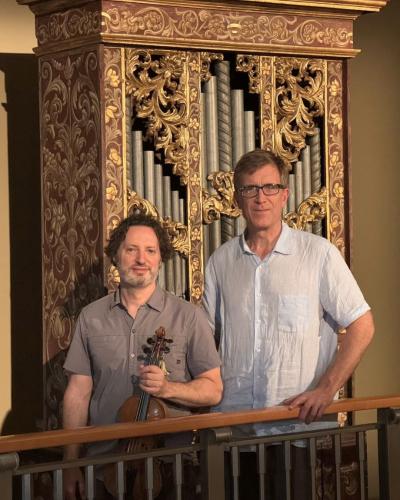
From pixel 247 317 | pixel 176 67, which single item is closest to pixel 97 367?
pixel 247 317

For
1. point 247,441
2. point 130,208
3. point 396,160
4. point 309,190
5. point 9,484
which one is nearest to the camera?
point 9,484

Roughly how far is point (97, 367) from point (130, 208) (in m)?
1.08

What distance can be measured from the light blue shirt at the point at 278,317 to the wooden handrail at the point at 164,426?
351 millimetres

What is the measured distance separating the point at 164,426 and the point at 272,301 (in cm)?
82

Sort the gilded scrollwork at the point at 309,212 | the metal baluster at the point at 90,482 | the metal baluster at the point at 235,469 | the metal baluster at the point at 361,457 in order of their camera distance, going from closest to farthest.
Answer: the metal baluster at the point at 90,482, the metal baluster at the point at 235,469, the metal baluster at the point at 361,457, the gilded scrollwork at the point at 309,212

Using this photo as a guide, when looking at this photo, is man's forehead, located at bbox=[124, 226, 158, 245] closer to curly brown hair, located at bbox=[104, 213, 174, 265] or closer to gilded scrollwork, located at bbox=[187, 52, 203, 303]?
curly brown hair, located at bbox=[104, 213, 174, 265]

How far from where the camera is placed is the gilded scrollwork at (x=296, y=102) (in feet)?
20.4

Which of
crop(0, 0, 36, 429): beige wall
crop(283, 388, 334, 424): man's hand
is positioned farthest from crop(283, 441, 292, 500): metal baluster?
crop(0, 0, 36, 429): beige wall

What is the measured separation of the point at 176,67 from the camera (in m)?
5.95

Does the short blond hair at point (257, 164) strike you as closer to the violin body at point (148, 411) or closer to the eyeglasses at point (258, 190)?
the eyeglasses at point (258, 190)

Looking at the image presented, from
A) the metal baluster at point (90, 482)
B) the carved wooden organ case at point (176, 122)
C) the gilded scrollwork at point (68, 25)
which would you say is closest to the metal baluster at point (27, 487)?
the metal baluster at point (90, 482)

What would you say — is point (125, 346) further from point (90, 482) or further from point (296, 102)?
point (296, 102)

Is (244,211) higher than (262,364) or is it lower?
higher

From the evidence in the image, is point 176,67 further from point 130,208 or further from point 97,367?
point 97,367
